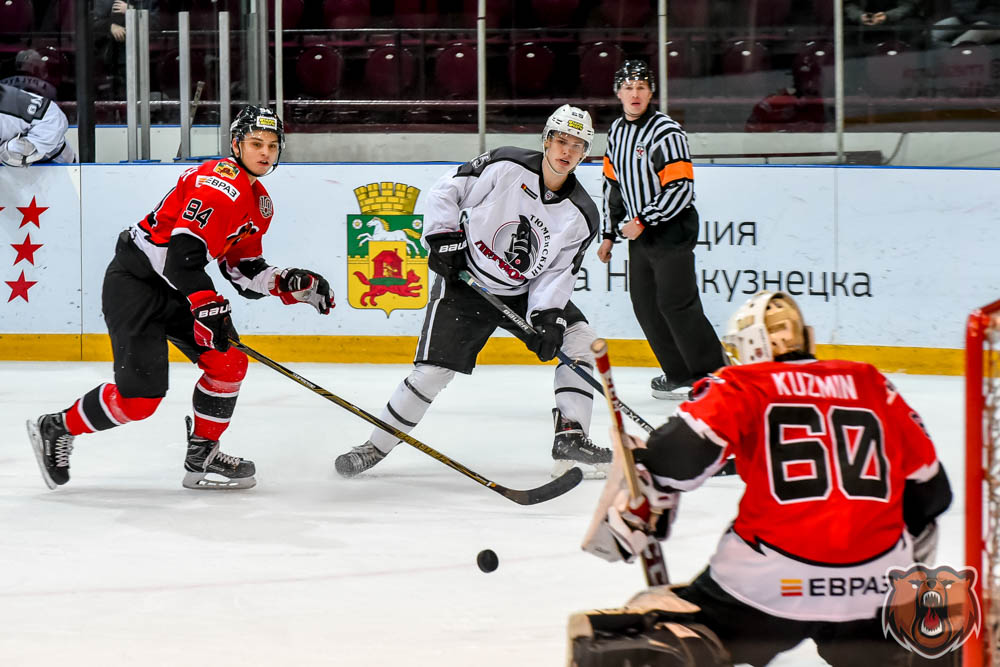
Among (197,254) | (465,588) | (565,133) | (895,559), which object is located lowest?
(465,588)

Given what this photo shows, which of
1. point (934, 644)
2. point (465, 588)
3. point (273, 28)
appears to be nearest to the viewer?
point (934, 644)

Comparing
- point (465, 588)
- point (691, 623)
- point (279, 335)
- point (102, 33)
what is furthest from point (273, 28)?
point (691, 623)

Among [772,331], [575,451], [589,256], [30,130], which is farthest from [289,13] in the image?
[772,331]

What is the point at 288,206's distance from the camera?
212 inches

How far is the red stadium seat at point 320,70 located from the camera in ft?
19.9

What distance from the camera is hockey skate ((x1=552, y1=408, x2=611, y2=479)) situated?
11.3 ft

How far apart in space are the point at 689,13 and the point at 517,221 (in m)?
2.57

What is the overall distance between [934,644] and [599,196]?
384 centimetres

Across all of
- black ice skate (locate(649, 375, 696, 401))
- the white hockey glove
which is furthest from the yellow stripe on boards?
the white hockey glove

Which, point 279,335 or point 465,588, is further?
point 279,335

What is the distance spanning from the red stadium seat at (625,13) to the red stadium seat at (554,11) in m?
0.16

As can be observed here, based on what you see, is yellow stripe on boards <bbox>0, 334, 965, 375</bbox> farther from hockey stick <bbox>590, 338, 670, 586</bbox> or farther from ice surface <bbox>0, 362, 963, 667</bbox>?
hockey stick <bbox>590, 338, 670, 586</bbox>

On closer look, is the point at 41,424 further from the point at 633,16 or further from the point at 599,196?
the point at 633,16

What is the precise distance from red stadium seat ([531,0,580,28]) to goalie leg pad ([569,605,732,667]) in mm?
5301
